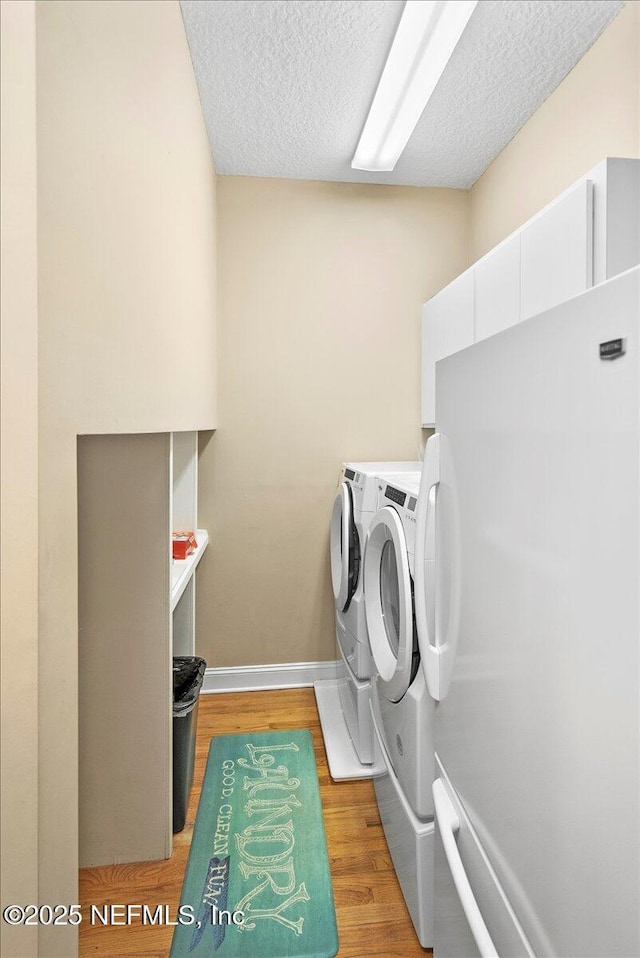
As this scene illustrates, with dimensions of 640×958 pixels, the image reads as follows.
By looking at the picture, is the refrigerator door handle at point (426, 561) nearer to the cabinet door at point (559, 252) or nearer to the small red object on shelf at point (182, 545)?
the cabinet door at point (559, 252)

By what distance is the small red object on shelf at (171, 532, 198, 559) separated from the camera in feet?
7.55

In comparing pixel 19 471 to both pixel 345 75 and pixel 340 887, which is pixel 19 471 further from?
pixel 345 75

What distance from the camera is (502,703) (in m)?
0.71

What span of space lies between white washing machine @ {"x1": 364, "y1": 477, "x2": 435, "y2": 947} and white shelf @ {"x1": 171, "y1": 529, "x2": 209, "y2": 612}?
696 mm

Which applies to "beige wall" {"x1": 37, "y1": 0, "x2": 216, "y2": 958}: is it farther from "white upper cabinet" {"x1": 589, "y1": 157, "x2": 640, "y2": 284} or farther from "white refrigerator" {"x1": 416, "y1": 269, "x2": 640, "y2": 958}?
"white upper cabinet" {"x1": 589, "y1": 157, "x2": 640, "y2": 284}

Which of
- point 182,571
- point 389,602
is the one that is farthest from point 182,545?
point 389,602

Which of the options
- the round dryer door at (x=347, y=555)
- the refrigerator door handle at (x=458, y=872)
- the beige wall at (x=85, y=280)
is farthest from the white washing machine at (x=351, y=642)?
the refrigerator door handle at (x=458, y=872)

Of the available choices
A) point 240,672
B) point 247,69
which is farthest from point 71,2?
point 240,672

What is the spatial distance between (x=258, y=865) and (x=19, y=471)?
5.14ft

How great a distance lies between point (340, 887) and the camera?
5.21 ft

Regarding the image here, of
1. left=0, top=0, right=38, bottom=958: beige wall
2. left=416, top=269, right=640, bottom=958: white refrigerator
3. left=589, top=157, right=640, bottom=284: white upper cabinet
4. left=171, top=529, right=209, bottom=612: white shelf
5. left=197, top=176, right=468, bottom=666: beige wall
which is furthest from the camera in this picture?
left=197, top=176, right=468, bottom=666: beige wall

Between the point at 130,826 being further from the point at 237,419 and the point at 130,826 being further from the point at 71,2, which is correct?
the point at 71,2

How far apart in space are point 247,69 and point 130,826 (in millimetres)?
2612

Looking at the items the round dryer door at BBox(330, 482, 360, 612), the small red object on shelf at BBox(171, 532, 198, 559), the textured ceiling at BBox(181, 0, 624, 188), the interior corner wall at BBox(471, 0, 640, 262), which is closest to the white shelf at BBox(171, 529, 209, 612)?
the small red object on shelf at BBox(171, 532, 198, 559)
